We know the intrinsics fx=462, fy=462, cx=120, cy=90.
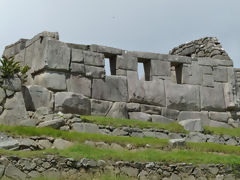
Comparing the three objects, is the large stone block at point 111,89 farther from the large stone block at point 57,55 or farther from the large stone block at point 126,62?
the large stone block at point 57,55

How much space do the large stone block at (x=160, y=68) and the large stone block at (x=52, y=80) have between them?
4737 mm

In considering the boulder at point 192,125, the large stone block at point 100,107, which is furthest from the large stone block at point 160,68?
the boulder at point 192,125

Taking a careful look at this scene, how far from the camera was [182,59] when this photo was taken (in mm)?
22938

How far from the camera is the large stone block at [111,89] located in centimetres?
2023

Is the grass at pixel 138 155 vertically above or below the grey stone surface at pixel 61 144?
below

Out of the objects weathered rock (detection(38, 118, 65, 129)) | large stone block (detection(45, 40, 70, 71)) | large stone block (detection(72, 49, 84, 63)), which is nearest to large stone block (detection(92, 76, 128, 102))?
large stone block (detection(72, 49, 84, 63))

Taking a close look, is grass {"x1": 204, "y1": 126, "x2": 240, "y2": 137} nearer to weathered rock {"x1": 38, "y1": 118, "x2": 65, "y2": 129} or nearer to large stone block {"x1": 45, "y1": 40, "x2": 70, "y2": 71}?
large stone block {"x1": 45, "y1": 40, "x2": 70, "y2": 71}

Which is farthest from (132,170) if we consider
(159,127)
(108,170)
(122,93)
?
(122,93)

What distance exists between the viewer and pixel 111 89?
67.6ft

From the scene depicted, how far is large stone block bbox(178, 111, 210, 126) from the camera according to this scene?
2214 cm

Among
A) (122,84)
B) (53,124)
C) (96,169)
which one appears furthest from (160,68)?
(96,169)

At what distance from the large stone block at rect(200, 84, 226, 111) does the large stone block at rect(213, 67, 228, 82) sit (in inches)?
14.9

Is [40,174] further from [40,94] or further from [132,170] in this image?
[40,94]

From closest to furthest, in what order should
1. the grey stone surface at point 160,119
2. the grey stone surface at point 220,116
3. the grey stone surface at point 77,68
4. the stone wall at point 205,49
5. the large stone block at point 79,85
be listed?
the large stone block at point 79,85, the grey stone surface at point 77,68, the grey stone surface at point 160,119, the grey stone surface at point 220,116, the stone wall at point 205,49
